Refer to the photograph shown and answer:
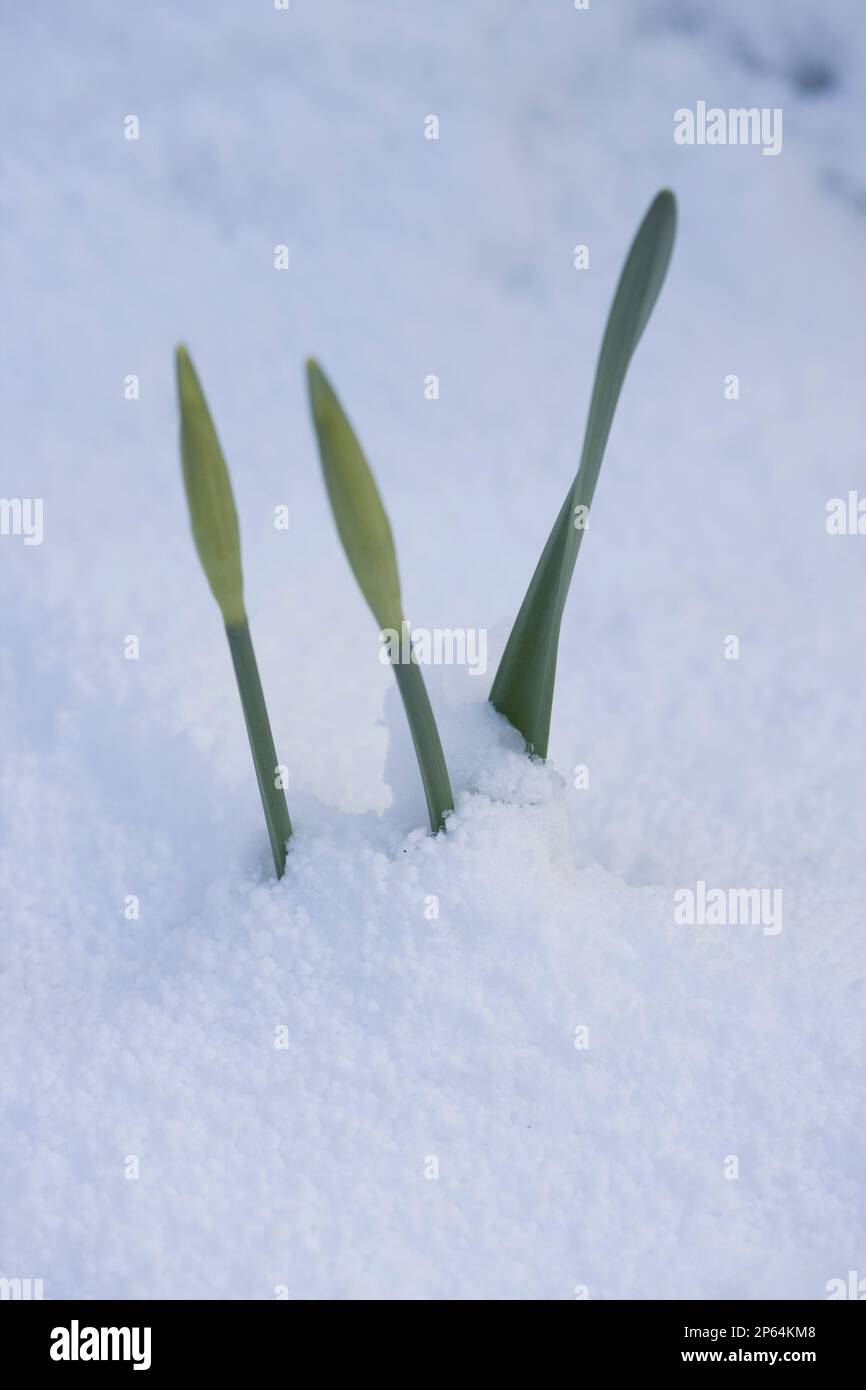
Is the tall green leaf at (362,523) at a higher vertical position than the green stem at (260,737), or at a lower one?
higher

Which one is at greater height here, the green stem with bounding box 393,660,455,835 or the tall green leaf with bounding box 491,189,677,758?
the tall green leaf with bounding box 491,189,677,758

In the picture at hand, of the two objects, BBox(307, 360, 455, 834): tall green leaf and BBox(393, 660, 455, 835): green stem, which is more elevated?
BBox(307, 360, 455, 834): tall green leaf

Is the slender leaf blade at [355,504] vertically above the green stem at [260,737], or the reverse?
the slender leaf blade at [355,504]
